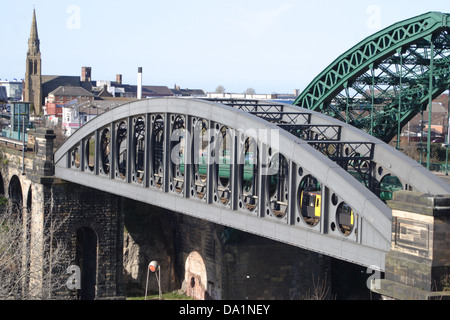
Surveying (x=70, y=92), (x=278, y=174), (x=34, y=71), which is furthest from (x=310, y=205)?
(x=34, y=71)

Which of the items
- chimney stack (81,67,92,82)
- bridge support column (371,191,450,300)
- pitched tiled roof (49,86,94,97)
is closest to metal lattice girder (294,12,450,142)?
bridge support column (371,191,450,300)

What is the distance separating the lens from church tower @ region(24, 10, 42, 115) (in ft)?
453

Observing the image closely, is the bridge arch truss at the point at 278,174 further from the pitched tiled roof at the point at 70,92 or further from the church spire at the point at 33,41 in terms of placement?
the church spire at the point at 33,41

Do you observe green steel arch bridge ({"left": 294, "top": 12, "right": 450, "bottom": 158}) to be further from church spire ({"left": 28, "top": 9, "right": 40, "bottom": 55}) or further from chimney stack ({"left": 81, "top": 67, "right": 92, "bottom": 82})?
chimney stack ({"left": 81, "top": 67, "right": 92, "bottom": 82})

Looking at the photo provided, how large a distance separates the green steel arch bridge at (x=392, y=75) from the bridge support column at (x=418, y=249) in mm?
16754

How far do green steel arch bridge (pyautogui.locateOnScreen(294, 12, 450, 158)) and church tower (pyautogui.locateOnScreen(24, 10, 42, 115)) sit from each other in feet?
330

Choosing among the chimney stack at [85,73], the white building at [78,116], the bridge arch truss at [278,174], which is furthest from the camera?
the chimney stack at [85,73]

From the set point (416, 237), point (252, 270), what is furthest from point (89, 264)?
point (416, 237)

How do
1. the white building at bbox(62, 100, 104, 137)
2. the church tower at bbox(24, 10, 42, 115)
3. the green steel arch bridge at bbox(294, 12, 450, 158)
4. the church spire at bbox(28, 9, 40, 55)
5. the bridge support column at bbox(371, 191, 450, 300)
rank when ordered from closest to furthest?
1. the bridge support column at bbox(371, 191, 450, 300)
2. the green steel arch bridge at bbox(294, 12, 450, 158)
3. the white building at bbox(62, 100, 104, 137)
4. the church tower at bbox(24, 10, 42, 115)
5. the church spire at bbox(28, 9, 40, 55)

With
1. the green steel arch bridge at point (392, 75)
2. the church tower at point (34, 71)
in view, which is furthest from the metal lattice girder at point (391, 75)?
the church tower at point (34, 71)

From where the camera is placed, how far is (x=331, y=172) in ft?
65.3

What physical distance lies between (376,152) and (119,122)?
1446 centimetres

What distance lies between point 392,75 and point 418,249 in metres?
23.3

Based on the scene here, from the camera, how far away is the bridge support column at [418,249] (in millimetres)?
17281
